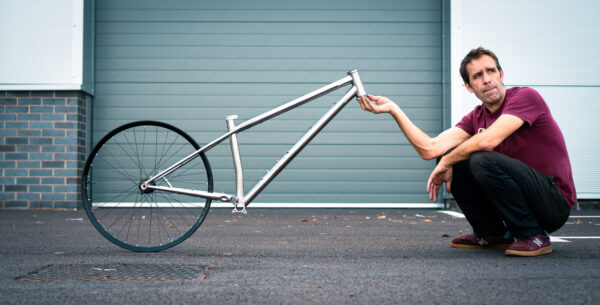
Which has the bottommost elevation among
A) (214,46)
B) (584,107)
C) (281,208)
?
(281,208)

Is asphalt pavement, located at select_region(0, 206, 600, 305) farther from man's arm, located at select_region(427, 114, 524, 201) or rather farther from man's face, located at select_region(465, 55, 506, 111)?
man's face, located at select_region(465, 55, 506, 111)

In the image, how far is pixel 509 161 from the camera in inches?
116

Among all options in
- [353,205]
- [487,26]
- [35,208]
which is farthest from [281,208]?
[487,26]

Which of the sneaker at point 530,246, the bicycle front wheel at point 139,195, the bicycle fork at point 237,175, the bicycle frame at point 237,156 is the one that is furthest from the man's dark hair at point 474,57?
the bicycle front wheel at point 139,195

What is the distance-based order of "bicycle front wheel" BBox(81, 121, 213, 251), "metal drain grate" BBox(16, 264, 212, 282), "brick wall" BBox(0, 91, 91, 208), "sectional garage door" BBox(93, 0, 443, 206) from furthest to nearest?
"sectional garage door" BBox(93, 0, 443, 206) → "brick wall" BBox(0, 91, 91, 208) → "bicycle front wheel" BBox(81, 121, 213, 251) → "metal drain grate" BBox(16, 264, 212, 282)

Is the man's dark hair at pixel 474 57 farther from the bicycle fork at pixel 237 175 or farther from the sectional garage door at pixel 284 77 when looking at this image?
the sectional garage door at pixel 284 77

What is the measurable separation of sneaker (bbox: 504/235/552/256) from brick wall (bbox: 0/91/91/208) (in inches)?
224

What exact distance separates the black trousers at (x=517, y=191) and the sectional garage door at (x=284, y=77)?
4.39m

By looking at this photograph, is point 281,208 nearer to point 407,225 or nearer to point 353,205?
point 353,205

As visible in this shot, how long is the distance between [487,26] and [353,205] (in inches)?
114

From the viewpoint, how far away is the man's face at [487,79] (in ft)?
10.1

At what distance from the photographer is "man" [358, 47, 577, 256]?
2939 mm

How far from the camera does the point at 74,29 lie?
280 inches

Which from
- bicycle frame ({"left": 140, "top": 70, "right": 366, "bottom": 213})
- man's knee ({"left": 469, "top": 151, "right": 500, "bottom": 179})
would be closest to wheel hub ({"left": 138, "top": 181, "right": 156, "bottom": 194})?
bicycle frame ({"left": 140, "top": 70, "right": 366, "bottom": 213})
